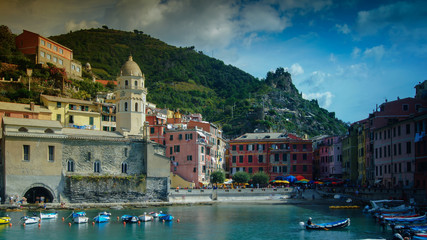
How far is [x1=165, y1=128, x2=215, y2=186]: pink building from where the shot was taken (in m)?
82.4

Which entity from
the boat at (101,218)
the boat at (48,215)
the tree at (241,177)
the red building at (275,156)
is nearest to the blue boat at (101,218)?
the boat at (101,218)

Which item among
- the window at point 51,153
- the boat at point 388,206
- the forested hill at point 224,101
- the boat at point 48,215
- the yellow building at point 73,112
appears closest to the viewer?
the boat at point 388,206

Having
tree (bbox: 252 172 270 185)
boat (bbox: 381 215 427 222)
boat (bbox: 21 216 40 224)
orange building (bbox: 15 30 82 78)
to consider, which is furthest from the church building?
boat (bbox: 381 215 427 222)

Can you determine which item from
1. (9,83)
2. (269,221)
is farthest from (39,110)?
(269,221)

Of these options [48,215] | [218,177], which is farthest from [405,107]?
[48,215]

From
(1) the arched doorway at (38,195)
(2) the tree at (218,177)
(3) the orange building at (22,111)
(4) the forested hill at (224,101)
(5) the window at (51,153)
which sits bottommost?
(1) the arched doorway at (38,195)

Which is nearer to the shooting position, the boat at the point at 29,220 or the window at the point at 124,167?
the boat at the point at 29,220

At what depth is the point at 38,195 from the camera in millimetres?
63312

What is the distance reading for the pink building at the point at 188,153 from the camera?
82375mm

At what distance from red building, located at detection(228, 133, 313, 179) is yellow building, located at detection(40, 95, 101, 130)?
87.2 ft

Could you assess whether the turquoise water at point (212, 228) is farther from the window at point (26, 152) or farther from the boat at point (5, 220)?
the window at point (26, 152)

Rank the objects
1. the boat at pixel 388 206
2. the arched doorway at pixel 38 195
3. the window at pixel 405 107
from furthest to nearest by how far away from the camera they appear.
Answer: the window at pixel 405 107
the arched doorway at pixel 38 195
the boat at pixel 388 206

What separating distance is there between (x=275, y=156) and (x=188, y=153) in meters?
16.9

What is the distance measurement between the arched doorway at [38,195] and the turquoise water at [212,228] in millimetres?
5667
